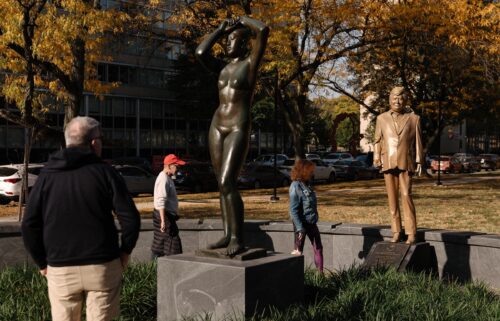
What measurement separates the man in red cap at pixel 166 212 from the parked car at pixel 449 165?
38480 mm

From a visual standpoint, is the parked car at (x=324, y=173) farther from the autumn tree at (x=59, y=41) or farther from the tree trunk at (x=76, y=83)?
the tree trunk at (x=76, y=83)

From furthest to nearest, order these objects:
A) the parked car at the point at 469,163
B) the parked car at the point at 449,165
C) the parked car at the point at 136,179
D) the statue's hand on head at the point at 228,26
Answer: the parked car at the point at 469,163, the parked car at the point at 449,165, the parked car at the point at 136,179, the statue's hand on head at the point at 228,26

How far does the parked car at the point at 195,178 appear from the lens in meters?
27.4

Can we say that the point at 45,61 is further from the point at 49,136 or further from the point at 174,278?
the point at 174,278

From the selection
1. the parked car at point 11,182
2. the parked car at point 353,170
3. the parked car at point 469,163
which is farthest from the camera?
the parked car at point 469,163

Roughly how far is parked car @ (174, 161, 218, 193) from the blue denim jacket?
1909 cm

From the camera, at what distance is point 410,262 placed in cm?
755

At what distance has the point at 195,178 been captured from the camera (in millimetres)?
27562

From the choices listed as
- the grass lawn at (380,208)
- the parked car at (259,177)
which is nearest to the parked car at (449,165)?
the parked car at (259,177)

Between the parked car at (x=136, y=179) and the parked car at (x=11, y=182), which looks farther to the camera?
the parked car at (x=136, y=179)

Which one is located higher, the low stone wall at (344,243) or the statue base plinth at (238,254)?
the statue base plinth at (238,254)

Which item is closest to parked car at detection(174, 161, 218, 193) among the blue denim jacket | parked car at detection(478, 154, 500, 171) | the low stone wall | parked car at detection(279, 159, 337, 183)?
parked car at detection(279, 159, 337, 183)

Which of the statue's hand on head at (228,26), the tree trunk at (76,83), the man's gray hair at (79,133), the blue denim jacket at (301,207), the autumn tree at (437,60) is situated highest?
the autumn tree at (437,60)

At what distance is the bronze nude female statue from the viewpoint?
244 inches
